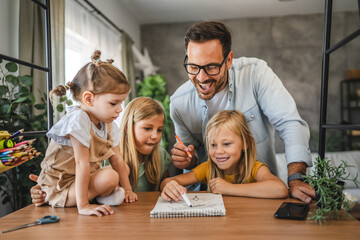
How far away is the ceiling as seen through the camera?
502 centimetres

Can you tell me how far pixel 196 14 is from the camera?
5602 millimetres

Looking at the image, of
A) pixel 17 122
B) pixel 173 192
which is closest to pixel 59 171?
pixel 173 192

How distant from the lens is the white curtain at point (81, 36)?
3.35 m

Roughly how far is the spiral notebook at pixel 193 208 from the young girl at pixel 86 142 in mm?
181

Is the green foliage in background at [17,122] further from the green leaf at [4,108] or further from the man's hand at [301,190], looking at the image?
the man's hand at [301,190]

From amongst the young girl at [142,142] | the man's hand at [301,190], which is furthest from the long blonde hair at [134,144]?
the man's hand at [301,190]

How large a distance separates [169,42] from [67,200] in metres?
5.35

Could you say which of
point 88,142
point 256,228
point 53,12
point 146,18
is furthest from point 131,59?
point 256,228

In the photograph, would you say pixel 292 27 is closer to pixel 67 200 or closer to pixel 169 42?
pixel 169 42

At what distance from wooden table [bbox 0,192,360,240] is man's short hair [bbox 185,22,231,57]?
84cm

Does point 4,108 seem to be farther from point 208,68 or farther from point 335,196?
point 335,196

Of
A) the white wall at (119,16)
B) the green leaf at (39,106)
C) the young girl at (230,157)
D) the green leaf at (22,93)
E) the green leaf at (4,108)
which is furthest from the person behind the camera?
the white wall at (119,16)

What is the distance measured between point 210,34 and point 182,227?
0.99 metres

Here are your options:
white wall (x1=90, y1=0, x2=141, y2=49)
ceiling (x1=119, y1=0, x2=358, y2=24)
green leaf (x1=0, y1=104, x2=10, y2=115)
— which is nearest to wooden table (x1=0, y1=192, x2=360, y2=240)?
green leaf (x1=0, y1=104, x2=10, y2=115)
